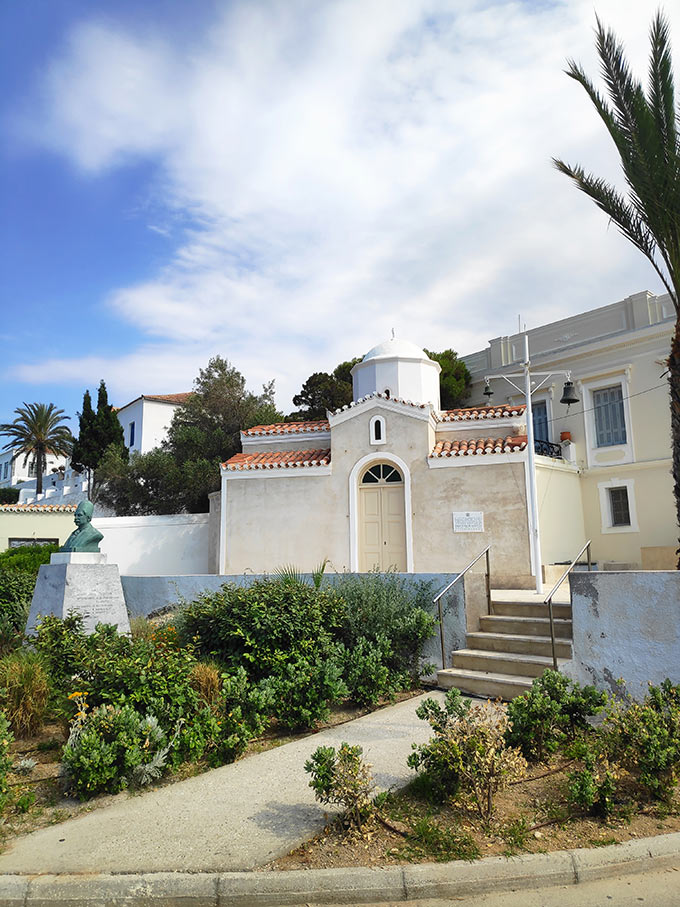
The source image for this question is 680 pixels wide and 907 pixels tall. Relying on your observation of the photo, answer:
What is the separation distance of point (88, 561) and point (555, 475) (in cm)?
1420

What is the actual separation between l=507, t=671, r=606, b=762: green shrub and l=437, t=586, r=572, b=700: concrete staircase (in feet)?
6.03

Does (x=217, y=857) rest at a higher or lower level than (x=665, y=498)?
lower

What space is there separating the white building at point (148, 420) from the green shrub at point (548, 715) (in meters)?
36.0

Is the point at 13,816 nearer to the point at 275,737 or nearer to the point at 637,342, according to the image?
the point at 275,737

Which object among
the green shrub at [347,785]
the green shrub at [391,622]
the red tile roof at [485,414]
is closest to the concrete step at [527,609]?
the green shrub at [391,622]

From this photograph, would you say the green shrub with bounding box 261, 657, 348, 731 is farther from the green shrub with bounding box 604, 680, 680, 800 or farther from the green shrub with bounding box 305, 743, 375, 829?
the green shrub with bounding box 604, 680, 680, 800

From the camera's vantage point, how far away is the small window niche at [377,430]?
16.8 m

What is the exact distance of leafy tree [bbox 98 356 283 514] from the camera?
983 inches

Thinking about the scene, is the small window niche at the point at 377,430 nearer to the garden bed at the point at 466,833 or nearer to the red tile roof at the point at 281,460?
the red tile roof at the point at 281,460

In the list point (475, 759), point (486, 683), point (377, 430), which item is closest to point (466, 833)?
point (475, 759)

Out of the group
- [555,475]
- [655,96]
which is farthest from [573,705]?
[555,475]

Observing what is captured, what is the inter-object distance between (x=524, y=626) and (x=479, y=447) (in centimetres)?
699

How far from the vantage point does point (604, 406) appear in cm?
2128

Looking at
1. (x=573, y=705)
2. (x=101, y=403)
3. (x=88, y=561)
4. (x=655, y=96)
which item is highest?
(x=101, y=403)
